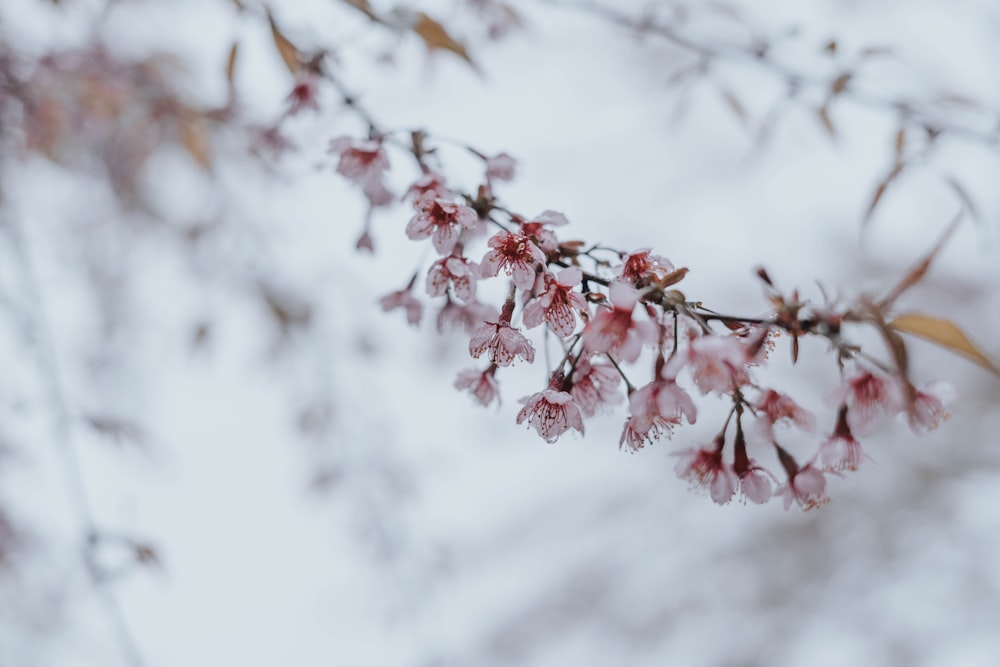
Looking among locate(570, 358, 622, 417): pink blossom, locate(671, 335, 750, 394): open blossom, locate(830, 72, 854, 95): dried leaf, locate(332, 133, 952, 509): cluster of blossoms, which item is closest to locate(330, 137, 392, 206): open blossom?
locate(332, 133, 952, 509): cluster of blossoms

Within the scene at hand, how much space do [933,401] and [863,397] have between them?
0.10 m

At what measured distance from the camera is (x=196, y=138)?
1.67 metres

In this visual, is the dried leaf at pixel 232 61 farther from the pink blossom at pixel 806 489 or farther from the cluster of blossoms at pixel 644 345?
the pink blossom at pixel 806 489

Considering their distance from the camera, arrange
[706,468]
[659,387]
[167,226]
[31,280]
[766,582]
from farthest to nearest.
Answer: [766,582] < [167,226] < [31,280] < [706,468] < [659,387]

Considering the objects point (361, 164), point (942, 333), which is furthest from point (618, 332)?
point (361, 164)

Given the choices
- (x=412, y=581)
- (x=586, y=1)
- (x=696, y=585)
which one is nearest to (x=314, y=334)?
(x=412, y=581)

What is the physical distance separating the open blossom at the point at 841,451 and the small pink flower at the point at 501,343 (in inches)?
11.7

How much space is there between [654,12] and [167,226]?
184 cm

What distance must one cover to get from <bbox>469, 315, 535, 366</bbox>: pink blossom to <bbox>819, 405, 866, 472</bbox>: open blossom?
30 centimetres

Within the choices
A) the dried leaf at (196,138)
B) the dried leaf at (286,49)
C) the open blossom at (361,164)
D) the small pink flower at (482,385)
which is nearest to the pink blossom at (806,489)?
the small pink flower at (482,385)

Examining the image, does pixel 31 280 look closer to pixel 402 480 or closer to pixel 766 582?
pixel 402 480

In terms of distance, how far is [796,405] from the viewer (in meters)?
0.73

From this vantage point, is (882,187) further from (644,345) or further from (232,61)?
(232,61)

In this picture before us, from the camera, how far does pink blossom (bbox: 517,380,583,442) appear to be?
2.34 ft
